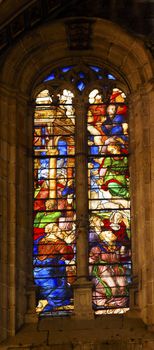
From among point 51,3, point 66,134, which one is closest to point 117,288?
point 66,134

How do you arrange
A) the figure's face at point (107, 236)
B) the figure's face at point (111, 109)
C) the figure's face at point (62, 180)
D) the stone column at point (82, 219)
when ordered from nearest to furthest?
the stone column at point (82, 219) → the figure's face at point (107, 236) → the figure's face at point (62, 180) → the figure's face at point (111, 109)

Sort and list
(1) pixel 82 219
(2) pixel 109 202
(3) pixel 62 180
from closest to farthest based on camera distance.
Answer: (1) pixel 82 219
(2) pixel 109 202
(3) pixel 62 180

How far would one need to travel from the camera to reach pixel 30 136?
25.6 meters

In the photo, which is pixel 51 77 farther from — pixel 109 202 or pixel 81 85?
pixel 109 202

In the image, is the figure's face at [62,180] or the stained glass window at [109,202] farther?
the figure's face at [62,180]

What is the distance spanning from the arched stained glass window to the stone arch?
0.68ft

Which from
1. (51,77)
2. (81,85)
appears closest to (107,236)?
(81,85)

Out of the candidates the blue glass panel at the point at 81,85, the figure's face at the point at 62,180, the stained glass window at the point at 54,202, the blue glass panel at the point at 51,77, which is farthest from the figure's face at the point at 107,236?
the blue glass panel at the point at 51,77

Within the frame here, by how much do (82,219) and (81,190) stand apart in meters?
0.49

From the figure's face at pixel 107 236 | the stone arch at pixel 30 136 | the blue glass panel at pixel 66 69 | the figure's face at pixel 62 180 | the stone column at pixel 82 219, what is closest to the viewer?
the stone arch at pixel 30 136

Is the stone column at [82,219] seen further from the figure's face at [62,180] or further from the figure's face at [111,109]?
the figure's face at [111,109]

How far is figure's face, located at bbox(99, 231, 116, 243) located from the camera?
2494cm

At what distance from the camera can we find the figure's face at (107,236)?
24938 millimetres

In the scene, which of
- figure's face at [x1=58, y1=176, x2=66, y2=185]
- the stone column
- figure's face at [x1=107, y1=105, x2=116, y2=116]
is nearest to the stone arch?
figure's face at [x1=107, y1=105, x2=116, y2=116]
